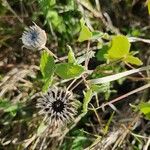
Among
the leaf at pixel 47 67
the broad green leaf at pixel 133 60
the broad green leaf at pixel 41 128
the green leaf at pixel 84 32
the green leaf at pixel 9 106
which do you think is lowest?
the broad green leaf at pixel 41 128

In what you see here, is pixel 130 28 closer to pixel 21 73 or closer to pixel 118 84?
pixel 118 84

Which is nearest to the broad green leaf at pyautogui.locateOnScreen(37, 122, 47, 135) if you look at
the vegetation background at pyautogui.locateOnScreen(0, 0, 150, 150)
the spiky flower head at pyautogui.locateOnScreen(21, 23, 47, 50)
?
the vegetation background at pyautogui.locateOnScreen(0, 0, 150, 150)

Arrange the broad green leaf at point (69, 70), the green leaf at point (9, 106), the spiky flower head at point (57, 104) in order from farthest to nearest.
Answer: the green leaf at point (9, 106)
the spiky flower head at point (57, 104)
the broad green leaf at point (69, 70)

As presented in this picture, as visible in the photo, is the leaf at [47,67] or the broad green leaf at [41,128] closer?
the leaf at [47,67]

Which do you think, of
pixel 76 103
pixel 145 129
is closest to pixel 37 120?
pixel 76 103

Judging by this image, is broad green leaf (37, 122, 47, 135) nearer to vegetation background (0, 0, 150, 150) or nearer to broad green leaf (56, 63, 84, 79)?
vegetation background (0, 0, 150, 150)

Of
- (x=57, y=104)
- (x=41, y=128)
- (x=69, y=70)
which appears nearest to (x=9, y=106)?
(x=41, y=128)

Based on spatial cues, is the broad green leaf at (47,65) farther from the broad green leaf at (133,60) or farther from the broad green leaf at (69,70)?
the broad green leaf at (133,60)

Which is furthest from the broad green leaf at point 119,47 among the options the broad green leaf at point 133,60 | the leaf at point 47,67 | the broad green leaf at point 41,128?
the broad green leaf at point 41,128
